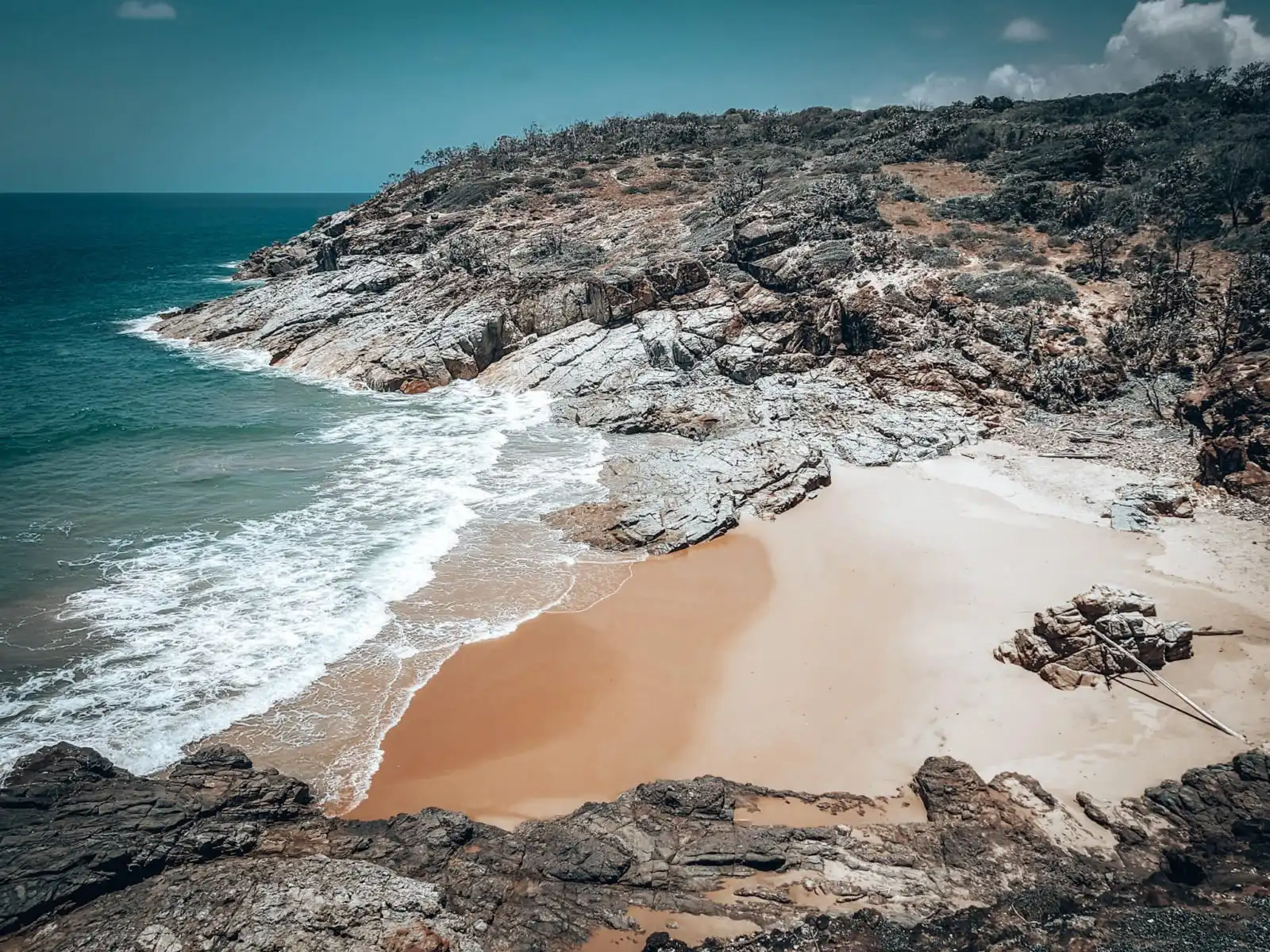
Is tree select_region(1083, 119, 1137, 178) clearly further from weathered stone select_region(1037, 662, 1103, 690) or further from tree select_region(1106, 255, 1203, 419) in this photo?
weathered stone select_region(1037, 662, 1103, 690)

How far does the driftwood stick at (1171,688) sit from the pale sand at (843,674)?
0.17 m

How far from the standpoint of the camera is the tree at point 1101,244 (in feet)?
94.7

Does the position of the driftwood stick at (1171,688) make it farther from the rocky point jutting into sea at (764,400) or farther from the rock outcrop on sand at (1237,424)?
the rock outcrop on sand at (1237,424)

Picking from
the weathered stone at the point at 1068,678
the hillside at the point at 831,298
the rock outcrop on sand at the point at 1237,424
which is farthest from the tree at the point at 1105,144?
the weathered stone at the point at 1068,678

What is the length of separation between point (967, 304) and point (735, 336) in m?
A: 9.53

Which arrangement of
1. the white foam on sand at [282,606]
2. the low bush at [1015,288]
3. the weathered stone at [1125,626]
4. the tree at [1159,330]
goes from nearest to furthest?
the white foam on sand at [282,606], the weathered stone at [1125,626], the tree at [1159,330], the low bush at [1015,288]

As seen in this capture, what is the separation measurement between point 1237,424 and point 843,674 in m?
15.4

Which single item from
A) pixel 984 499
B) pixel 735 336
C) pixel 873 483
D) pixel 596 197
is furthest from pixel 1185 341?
pixel 596 197

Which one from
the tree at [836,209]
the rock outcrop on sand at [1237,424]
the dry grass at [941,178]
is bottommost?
the rock outcrop on sand at [1237,424]

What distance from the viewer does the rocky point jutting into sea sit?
8.38 metres

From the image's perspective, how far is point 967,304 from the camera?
2853 centimetres

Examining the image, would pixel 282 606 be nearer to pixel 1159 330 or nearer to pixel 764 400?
pixel 764 400

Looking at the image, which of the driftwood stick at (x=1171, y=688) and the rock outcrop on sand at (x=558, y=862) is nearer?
the rock outcrop on sand at (x=558, y=862)

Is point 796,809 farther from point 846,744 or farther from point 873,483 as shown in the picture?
point 873,483
